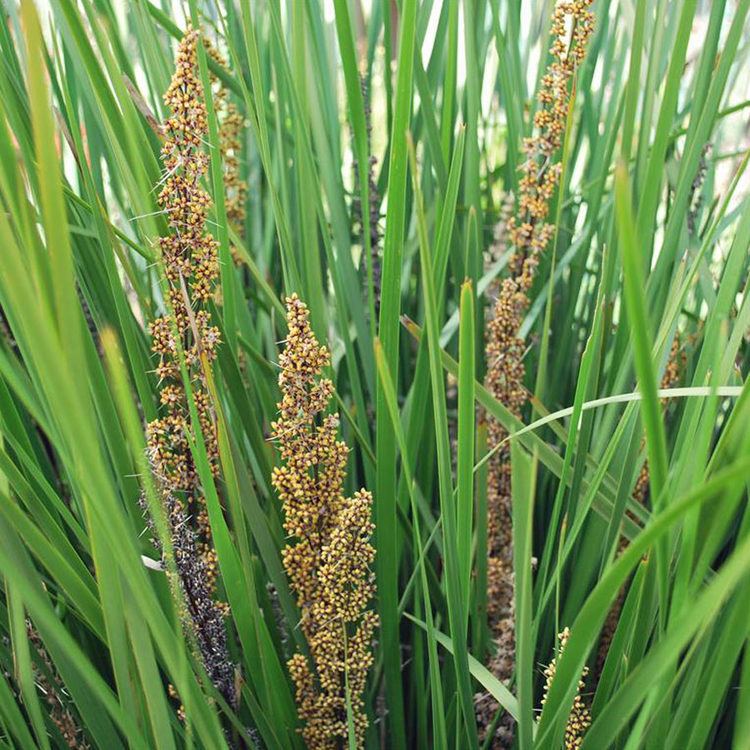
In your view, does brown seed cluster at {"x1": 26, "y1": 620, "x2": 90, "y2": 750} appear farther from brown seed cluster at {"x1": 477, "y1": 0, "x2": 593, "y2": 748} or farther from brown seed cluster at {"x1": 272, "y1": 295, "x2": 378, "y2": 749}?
brown seed cluster at {"x1": 477, "y1": 0, "x2": 593, "y2": 748}

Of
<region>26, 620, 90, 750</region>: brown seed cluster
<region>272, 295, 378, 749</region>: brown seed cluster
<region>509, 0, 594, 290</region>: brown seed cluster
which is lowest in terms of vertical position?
<region>26, 620, 90, 750</region>: brown seed cluster

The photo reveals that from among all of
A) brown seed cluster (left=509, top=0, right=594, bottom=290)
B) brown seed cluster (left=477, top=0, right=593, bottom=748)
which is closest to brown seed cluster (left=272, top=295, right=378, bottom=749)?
brown seed cluster (left=477, top=0, right=593, bottom=748)

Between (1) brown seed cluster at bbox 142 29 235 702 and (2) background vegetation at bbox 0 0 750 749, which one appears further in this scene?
(1) brown seed cluster at bbox 142 29 235 702

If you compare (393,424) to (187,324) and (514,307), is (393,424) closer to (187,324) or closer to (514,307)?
(187,324)

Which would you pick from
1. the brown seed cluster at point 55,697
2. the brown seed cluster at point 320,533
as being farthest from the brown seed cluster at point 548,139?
the brown seed cluster at point 55,697

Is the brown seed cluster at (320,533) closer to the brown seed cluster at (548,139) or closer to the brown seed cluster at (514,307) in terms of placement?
the brown seed cluster at (514,307)
